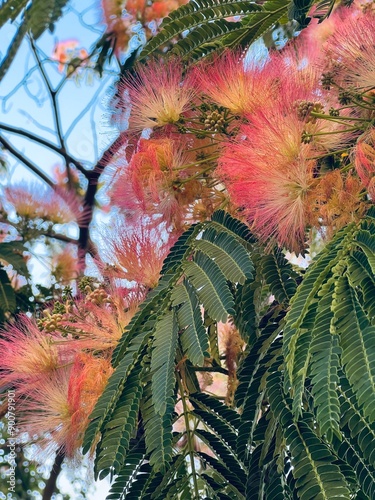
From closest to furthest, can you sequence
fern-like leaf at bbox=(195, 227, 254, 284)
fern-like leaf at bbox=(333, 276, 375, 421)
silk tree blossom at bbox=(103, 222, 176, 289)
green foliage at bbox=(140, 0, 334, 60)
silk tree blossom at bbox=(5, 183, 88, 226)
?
1. fern-like leaf at bbox=(333, 276, 375, 421)
2. fern-like leaf at bbox=(195, 227, 254, 284)
3. silk tree blossom at bbox=(103, 222, 176, 289)
4. green foliage at bbox=(140, 0, 334, 60)
5. silk tree blossom at bbox=(5, 183, 88, 226)

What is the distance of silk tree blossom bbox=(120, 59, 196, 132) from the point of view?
225cm

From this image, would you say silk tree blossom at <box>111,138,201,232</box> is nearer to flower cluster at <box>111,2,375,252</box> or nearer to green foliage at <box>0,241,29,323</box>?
flower cluster at <box>111,2,375,252</box>

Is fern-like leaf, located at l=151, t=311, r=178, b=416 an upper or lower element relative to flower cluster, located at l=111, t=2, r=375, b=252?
lower

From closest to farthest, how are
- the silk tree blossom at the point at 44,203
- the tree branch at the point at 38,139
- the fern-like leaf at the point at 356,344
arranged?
1. the fern-like leaf at the point at 356,344
2. the silk tree blossom at the point at 44,203
3. the tree branch at the point at 38,139

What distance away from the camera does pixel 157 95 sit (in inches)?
89.7

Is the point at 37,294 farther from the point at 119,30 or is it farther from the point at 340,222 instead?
the point at 340,222

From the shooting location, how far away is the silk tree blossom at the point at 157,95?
2248 mm

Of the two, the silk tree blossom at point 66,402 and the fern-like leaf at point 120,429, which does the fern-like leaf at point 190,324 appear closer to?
the fern-like leaf at point 120,429

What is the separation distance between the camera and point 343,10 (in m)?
2.45

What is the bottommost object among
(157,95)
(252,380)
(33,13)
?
(252,380)

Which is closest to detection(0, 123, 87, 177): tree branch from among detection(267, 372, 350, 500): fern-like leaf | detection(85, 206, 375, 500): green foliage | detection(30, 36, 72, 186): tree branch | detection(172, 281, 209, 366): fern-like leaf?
detection(30, 36, 72, 186): tree branch

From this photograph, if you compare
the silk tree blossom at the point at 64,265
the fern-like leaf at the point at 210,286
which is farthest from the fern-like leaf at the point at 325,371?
the silk tree blossom at the point at 64,265

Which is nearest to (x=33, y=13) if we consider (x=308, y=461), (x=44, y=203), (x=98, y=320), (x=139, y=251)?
(x=44, y=203)

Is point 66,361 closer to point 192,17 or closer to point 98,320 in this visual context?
point 98,320
